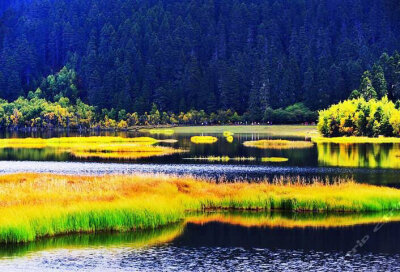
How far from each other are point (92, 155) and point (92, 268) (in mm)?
82685

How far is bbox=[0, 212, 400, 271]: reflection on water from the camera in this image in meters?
41.1

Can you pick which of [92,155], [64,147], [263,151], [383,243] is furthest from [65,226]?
[64,147]

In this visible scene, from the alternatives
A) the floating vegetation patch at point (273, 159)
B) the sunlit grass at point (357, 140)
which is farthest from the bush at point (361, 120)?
the floating vegetation patch at point (273, 159)

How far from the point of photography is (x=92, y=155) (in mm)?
121938

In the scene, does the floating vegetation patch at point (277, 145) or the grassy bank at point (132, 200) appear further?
the floating vegetation patch at point (277, 145)

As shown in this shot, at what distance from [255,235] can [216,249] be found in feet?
17.4

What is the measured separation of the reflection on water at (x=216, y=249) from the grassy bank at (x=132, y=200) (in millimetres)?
1226

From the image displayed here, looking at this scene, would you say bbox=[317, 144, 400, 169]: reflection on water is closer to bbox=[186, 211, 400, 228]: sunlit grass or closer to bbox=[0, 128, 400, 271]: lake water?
bbox=[186, 211, 400, 228]: sunlit grass

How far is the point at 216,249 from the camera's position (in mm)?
45438

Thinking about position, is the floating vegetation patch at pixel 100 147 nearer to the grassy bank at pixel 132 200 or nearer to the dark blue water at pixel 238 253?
Answer: the grassy bank at pixel 132 200

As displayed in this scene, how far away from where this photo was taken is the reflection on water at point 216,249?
41094 millimetres

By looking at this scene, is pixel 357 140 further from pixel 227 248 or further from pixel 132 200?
pixel 227 248

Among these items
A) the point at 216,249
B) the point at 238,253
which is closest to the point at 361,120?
the point at 216,249

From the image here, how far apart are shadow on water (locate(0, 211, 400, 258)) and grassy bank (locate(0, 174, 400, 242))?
3.29 ft
